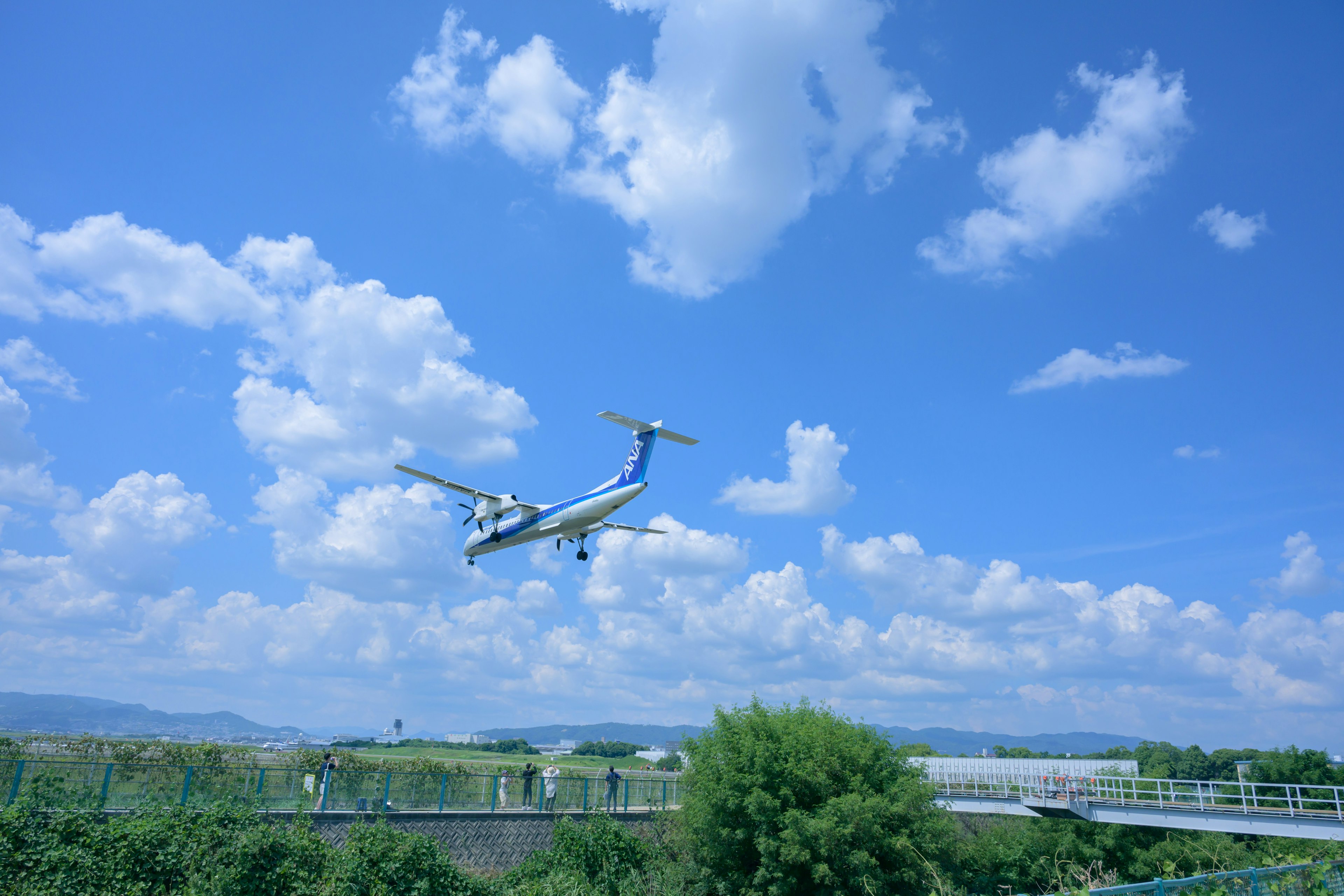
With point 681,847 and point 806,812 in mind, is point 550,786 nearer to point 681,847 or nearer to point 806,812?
point 681,847

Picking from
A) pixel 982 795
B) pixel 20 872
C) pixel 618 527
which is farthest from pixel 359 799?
pixel 982 795

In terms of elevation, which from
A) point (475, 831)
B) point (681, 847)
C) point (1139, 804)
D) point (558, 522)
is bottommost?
point (681, 847)

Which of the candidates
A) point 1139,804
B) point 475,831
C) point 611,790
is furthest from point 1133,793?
point 475,831

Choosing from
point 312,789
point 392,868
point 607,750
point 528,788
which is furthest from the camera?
point 607,750

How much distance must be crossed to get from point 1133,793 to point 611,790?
2786cm

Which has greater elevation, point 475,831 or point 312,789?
point 312,789

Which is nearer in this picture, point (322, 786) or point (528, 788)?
point (322, 786)

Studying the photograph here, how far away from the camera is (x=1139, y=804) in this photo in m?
39.5

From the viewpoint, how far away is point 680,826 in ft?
103

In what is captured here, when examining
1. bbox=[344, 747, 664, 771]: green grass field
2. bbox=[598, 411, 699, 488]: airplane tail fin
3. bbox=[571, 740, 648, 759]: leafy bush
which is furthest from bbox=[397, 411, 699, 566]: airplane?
bbox=[571, 740, 648, 759]: leafy bush

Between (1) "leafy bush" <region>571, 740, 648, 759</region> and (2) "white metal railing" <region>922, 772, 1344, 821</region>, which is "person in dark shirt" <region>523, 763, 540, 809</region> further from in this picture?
(1) "leafy bush" <region>571, 740, 648, 759</region>

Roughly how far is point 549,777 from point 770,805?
28.6 feet

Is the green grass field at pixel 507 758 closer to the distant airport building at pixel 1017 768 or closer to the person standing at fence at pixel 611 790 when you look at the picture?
the distant airport building at pixel 1017 768

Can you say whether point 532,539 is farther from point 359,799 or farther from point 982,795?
point 982,795
